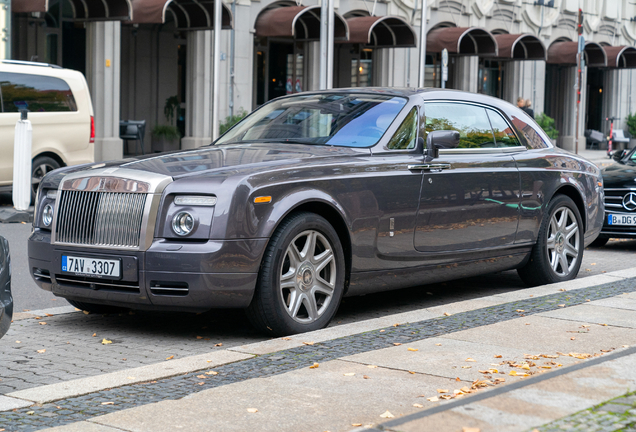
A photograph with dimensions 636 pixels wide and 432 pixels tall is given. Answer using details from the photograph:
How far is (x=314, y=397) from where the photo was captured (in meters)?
4.40

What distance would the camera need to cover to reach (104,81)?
2300cm

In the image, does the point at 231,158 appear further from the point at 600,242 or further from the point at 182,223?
the point at 600,242

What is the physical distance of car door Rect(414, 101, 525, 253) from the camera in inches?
273

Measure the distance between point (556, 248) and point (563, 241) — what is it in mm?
138

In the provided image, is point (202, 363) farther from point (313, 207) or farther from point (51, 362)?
point (313, 207)

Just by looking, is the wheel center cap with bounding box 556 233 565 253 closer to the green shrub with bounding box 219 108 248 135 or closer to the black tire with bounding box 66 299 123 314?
the black tire with bounding box 66 299 123 314

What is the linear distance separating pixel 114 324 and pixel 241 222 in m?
1.48

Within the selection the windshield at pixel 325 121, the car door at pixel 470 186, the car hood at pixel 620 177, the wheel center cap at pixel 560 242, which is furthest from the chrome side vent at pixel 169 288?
the car hood at pixel 620 177

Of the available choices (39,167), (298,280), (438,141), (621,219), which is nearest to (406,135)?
(438,141)

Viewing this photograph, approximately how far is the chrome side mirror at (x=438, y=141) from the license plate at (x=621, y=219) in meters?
4.63

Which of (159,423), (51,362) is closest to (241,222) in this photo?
(51,362)

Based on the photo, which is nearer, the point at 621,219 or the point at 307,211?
the point at 307,211

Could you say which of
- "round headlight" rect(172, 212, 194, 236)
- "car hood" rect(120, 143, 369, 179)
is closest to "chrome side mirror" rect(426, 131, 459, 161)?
"car hood" rect(120, 143, 369, 179)

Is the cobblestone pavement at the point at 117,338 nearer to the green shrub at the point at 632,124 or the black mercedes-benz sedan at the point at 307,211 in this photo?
the black mercedes-benz sedan at the point at 307,211
